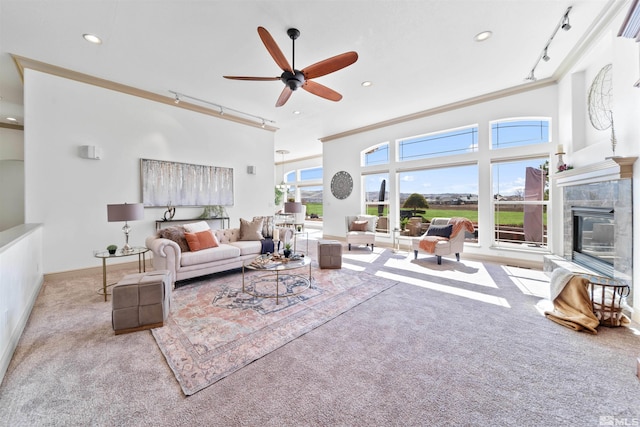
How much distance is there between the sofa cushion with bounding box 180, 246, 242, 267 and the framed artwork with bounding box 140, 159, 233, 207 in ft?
6.01

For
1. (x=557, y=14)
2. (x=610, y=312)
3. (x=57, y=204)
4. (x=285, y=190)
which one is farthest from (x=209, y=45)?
(x=285, y=190)

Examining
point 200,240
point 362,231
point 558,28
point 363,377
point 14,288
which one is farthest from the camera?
point 362,231

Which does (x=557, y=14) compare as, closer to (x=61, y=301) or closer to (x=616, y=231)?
(x=616, y=231)

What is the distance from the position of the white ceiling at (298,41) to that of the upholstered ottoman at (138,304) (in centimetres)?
285

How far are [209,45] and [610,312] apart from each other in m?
5.29

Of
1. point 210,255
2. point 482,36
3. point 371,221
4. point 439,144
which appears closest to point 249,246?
point 210,255

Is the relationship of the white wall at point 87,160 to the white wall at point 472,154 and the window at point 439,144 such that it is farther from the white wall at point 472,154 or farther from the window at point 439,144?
the window at point 439,144

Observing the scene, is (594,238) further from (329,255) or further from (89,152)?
(89,152)

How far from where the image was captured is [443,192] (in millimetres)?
5820

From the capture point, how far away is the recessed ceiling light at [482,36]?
3051mm

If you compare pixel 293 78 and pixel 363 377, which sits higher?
pixel 293 78

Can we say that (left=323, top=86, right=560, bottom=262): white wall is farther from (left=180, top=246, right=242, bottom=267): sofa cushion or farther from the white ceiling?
(left=180, top=246, right=242, bottom=267): sofa cushion

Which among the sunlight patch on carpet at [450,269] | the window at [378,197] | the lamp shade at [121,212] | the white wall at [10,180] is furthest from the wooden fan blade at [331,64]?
the white wall at [10,180]

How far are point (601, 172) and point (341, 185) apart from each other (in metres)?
5.31
